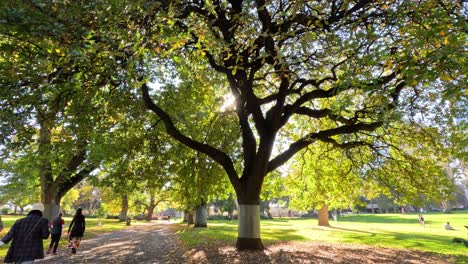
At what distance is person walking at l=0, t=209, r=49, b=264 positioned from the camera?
7027mm

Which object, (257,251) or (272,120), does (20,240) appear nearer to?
(257,251)

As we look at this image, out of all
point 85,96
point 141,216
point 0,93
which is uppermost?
point 85,96

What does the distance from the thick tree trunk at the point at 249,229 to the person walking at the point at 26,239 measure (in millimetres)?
6703

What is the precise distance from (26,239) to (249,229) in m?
7.26

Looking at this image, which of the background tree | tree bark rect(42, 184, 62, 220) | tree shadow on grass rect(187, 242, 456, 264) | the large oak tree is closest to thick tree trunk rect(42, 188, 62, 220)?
tree bark rect(42, 184, 62, 220)

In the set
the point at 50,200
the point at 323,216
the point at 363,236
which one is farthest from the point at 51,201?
the point at 323,216

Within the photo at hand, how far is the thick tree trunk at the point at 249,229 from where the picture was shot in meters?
12.0

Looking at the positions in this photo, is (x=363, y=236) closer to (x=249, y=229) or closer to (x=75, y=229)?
(x=249, y=229)

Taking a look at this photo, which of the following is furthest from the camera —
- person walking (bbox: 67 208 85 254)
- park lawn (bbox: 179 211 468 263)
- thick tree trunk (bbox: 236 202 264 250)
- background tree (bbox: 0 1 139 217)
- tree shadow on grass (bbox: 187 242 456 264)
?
park lawn (bbox: 179 211 468 263)

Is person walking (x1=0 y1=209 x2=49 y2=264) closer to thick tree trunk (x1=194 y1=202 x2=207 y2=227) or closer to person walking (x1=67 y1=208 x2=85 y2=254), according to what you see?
person walking (x1=67 y1=208 x2=85 y2=254)

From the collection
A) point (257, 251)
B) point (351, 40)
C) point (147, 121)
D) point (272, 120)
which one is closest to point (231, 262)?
point (257, 251)

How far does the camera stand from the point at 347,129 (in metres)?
12.4

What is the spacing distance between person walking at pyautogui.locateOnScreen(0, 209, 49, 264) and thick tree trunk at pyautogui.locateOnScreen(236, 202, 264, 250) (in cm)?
670

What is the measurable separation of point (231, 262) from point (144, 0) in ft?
26.2
